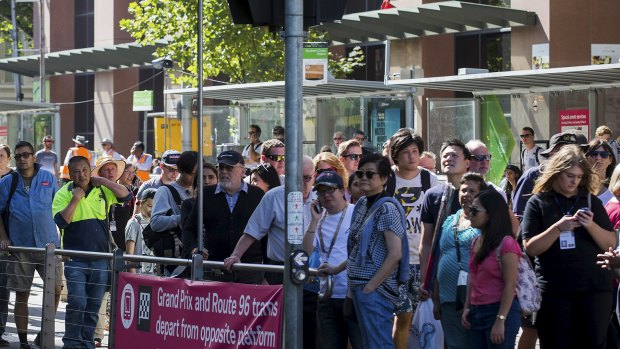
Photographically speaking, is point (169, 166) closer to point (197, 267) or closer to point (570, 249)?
point (197, 267)

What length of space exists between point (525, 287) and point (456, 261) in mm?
669

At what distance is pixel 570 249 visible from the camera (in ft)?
27.4

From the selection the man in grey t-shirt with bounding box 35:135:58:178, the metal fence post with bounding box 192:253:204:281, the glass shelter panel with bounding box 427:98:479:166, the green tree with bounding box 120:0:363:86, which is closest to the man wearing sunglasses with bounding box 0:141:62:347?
the metal fence post with bounding box 192:253:204:281

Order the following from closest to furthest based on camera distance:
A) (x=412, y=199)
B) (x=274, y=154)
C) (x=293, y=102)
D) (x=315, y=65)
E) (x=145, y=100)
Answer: (x=293, y=102) → (x=412, y=199) → (x=274, y=154) → (x=315, y=65) → (x=145, y=100)

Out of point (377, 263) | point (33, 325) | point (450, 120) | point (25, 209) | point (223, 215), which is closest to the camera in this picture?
point (377, 263)

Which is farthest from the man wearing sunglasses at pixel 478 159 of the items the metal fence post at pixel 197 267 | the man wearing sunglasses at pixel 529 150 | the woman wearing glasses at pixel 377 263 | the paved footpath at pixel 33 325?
the man wearing sunglasses at pixel 529 150

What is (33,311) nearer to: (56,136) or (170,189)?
(170,189)

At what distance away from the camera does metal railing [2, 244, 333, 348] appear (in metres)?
8.85

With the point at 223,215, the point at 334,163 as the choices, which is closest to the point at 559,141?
the point at 334,163

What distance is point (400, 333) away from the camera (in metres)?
9.73

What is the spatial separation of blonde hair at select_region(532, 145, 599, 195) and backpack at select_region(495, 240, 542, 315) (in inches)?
25.9

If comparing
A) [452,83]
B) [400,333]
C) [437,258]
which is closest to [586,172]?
[437,258]

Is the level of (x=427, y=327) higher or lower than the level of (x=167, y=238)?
lower

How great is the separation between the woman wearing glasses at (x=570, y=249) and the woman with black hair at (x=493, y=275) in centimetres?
44
